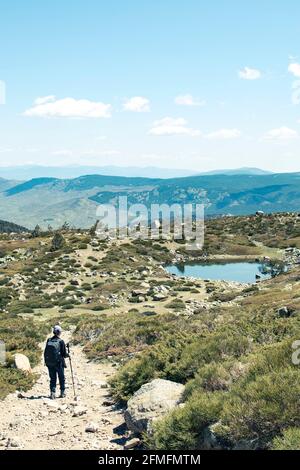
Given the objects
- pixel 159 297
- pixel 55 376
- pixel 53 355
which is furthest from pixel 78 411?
pixel 159 297

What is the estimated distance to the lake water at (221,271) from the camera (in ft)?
197

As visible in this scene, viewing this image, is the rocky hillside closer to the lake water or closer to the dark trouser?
the dark trouser

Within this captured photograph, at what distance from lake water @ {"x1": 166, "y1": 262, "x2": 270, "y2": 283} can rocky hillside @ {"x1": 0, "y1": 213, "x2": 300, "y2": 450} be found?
408cm

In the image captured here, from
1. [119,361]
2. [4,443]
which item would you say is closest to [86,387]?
[119,361]

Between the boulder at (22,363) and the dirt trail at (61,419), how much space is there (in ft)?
3.39

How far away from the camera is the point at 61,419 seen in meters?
12.5

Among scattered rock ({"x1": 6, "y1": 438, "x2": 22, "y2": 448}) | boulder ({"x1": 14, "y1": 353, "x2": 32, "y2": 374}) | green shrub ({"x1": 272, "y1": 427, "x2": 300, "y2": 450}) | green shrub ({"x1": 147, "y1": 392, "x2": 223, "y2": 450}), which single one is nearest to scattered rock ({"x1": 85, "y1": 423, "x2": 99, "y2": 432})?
scattered rock ({"x1": 6, "y1": 438, "x2": 22, "y2": 448})

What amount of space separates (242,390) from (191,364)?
4191mm

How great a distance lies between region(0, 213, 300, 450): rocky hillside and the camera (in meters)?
8.50

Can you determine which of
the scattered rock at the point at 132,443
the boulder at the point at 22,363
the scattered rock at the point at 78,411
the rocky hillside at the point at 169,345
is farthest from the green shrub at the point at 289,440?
the boulder at the point at 22,363

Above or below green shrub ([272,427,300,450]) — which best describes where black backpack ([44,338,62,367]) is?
below

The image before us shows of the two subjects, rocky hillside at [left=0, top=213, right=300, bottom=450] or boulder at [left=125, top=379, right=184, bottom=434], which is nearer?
rocky hillside at [left=0, top=213, right=300, bottom=450]

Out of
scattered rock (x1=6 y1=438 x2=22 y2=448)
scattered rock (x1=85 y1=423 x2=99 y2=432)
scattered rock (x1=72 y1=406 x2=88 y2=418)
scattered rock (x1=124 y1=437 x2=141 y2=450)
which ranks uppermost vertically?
scattered rock (x1=124 y1=437 x2=141 y2=450)

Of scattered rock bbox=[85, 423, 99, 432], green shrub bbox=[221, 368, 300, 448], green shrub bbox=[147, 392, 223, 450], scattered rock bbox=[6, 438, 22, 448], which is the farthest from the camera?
scattered rock bbox=[85, 423, 99, 432]
